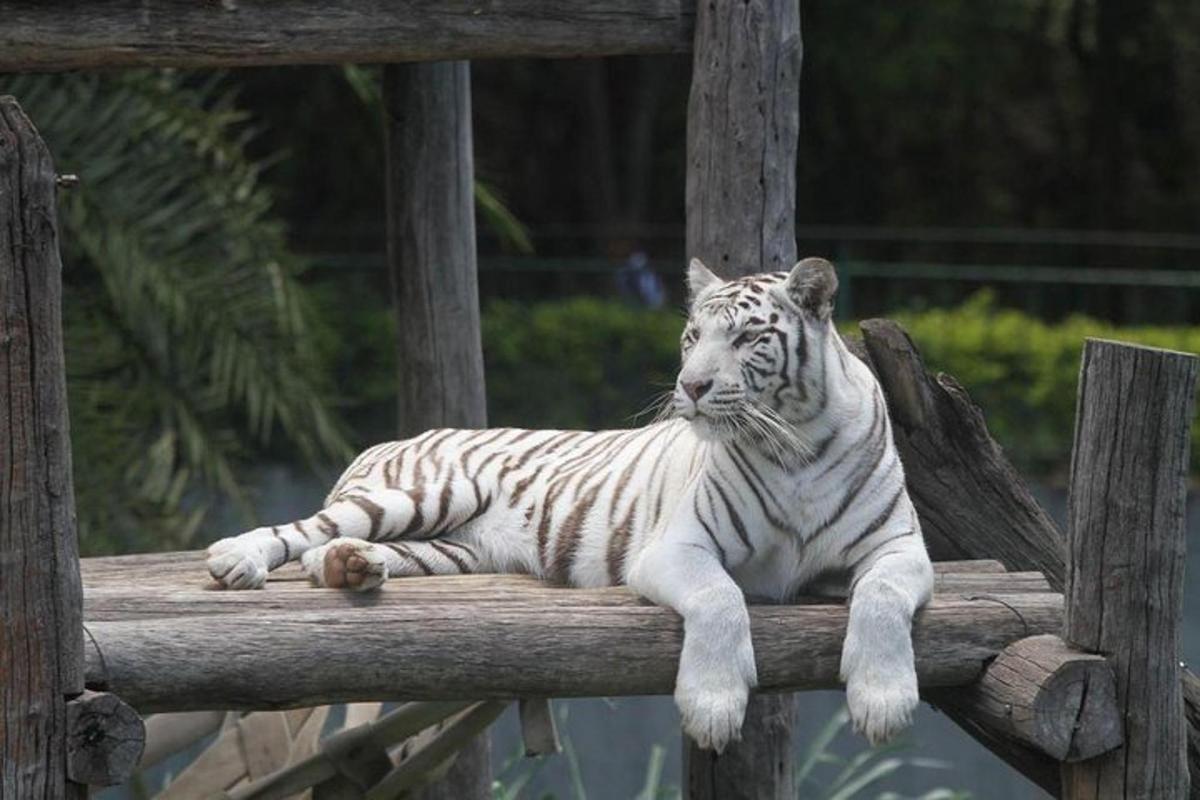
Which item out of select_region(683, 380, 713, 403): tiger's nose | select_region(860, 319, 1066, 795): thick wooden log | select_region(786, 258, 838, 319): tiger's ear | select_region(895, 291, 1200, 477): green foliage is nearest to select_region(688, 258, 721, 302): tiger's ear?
select_region(786, 258, 838, 319): tiger's ear

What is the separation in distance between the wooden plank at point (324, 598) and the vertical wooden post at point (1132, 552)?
359 mm

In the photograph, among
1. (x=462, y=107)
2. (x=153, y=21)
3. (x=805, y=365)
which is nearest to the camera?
(x=805, y=365)

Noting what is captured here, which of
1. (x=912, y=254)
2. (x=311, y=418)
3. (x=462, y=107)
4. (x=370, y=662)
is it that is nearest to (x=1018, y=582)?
(x=370, y=662)

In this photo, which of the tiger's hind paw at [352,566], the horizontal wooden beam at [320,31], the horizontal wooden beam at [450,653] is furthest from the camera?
the horizontal wooden beam at [320,31]

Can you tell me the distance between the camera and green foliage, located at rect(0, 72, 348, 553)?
7113 millimetres

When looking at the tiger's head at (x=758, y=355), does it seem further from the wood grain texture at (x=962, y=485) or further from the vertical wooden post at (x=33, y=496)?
the vertical wooden post at (x=33, y=496)

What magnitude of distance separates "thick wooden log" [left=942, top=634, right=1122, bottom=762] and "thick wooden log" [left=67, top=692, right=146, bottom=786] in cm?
159

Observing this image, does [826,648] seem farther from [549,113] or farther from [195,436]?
[549,113]

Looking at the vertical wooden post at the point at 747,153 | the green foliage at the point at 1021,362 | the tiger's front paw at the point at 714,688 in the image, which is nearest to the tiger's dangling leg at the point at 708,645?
the tiger's front paw at the point at 714,688

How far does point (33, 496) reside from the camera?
3029mm

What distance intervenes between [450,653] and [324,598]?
0.33 meters

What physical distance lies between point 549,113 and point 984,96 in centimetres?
284

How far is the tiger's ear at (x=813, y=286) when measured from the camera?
12.2 ft

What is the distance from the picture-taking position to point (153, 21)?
410 centimetres
